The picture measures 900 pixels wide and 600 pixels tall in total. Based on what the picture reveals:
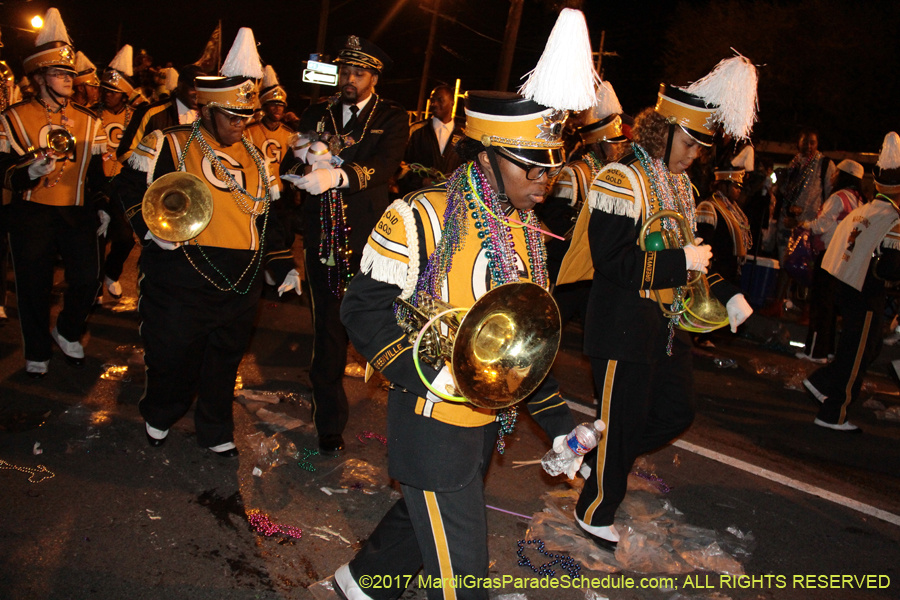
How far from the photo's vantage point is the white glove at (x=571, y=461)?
2543 mm

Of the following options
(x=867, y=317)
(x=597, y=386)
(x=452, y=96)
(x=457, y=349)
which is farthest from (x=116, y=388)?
(x=867, y=317)

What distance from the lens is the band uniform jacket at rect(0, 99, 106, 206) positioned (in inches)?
204

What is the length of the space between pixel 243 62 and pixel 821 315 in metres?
7.63

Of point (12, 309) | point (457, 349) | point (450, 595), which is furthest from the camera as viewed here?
point (12, 309)

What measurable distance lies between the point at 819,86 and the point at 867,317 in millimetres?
21680

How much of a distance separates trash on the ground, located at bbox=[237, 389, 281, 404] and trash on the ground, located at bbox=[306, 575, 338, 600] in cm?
247

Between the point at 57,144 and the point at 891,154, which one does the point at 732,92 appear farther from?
the point at 57,144

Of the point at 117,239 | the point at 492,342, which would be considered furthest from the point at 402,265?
the point at 117,239

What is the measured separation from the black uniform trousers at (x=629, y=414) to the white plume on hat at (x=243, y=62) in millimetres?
2742

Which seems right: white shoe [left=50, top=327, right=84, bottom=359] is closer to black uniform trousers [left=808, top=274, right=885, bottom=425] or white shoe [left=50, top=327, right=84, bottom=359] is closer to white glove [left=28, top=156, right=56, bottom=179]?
white glove [left=28, top=156, right=56, bottom=179]

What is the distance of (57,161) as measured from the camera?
5465 millimetres

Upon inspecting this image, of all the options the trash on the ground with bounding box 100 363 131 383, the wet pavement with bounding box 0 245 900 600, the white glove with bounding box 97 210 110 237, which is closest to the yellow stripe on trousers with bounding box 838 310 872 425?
the wet pavement with bounding box 0 245 900 600

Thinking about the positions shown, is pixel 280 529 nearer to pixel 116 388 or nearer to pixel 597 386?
pixel 597 386

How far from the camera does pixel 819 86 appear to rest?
2438 centimetres
